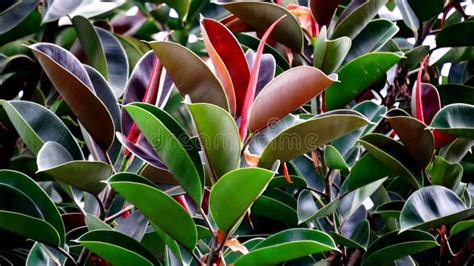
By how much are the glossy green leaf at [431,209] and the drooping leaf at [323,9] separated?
38 cm

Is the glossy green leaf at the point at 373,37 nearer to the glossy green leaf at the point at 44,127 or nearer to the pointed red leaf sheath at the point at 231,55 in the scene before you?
the pointed red leaf sheath at the point at 231,55

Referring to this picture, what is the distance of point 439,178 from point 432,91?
5.9 inches

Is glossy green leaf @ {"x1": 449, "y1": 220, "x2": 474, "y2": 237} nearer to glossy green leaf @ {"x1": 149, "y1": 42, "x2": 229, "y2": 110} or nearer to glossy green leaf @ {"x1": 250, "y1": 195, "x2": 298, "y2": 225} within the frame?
glossy green leaf @ {"x1": 250, "y1": 195, "x2": 298, "y2": 225}

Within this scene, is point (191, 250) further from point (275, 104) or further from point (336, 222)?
point (336, 222)

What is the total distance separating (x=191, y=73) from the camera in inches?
39.0

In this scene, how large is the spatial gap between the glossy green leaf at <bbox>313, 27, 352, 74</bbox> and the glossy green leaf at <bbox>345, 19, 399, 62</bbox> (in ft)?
0.61

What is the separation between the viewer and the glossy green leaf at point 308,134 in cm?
96

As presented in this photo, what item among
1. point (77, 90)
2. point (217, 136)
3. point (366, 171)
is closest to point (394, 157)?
point (366, 171)

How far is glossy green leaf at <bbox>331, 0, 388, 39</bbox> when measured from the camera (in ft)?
4.38

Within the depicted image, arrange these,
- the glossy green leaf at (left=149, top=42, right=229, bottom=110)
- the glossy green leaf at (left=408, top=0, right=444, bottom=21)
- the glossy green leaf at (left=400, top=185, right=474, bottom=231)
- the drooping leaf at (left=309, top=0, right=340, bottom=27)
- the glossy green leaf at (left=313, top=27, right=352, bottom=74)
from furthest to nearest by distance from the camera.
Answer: the glossy green leaf at (left=408, top=0, right=444, bottom=21), the drooping leaf at (left=309, top=0, right=340, bottom=27), the glossy green leaf at (left=313, top=27, right=352, bottom=74), the glossy green leaf at (left=400, top=185, right=474, bottom=231), the glossy green leaf at (left=149, top=42, right=229, bottom=110)

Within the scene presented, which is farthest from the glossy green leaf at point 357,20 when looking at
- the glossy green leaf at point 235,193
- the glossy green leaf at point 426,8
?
the glossy green leaf at point 235,193

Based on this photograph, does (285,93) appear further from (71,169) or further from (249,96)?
Result: (71,169)

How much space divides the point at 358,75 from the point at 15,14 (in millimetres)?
720

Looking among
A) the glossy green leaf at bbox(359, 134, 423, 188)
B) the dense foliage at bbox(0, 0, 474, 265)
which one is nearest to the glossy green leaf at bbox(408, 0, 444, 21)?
the dense foliage at bbox(0, 0, 474, 265)
